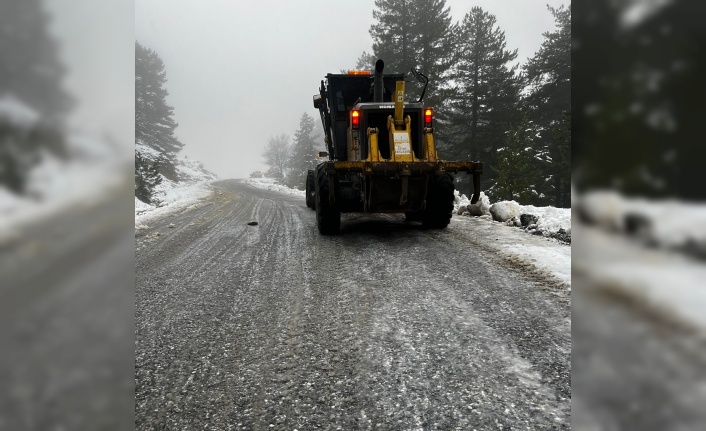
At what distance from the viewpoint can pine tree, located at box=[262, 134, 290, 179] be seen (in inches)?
2881

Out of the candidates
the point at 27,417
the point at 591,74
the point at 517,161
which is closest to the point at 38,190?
the point at 27,417

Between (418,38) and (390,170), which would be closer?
(390,170)

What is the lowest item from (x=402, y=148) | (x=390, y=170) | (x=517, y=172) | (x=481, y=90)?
(x=390, y=170)

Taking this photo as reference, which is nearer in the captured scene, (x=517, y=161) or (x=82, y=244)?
(x=82, y=244)

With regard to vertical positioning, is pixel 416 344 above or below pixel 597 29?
below

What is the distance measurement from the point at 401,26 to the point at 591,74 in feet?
78.3

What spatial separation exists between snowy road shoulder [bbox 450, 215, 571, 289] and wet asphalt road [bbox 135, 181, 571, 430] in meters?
0.34

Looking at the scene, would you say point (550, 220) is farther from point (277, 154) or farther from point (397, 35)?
point (277, 154)

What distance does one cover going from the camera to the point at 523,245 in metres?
5.45

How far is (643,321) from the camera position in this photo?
406mm

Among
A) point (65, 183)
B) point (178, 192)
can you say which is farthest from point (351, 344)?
point (178, 192)

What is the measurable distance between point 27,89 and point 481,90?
2368 cm

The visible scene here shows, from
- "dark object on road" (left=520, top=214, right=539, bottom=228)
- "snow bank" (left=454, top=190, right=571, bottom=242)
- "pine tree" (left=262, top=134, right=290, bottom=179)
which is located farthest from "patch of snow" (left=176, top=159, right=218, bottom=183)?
"dark object on road" (left=520, top=214, right=539, bottom=228)

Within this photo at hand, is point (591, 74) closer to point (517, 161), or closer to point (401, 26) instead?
point (517, 161)
